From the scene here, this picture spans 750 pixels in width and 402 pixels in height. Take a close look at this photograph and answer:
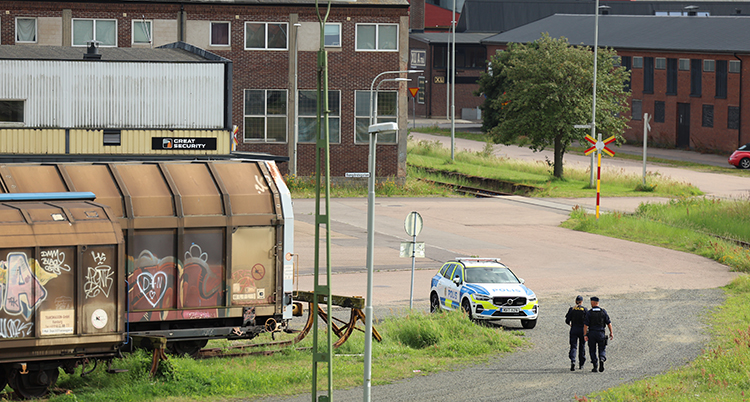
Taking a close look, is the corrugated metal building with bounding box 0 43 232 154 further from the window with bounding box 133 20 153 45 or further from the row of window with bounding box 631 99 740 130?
the row of window with bounding box 631 99 740 130

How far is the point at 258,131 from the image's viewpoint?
4709 cm

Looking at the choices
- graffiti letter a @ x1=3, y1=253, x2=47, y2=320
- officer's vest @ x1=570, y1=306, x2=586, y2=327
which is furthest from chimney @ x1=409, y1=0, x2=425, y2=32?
graffiti letter a @ x1=3, y1=253, x2=47, y2=320

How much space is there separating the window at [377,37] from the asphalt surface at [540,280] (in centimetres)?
802

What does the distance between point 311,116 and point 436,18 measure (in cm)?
7763

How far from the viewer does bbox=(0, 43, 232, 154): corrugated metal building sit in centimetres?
2605

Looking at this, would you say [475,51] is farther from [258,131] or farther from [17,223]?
[17,223]

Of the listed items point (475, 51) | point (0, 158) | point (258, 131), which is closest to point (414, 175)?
point (258, 131)

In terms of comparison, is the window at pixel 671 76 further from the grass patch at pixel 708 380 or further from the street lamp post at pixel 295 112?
the grass patch at pixel 708 380

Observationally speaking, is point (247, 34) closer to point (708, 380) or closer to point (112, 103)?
point (112, 103)

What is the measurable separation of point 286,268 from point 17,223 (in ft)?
15.7

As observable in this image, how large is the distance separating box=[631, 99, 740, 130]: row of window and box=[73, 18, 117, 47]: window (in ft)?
140

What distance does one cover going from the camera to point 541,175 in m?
55.9

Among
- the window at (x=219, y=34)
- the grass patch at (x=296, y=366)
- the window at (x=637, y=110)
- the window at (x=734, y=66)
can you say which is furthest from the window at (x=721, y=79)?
the grass patch at (x=296, y=366)

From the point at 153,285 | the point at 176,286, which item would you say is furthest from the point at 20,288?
the point at 176,286
